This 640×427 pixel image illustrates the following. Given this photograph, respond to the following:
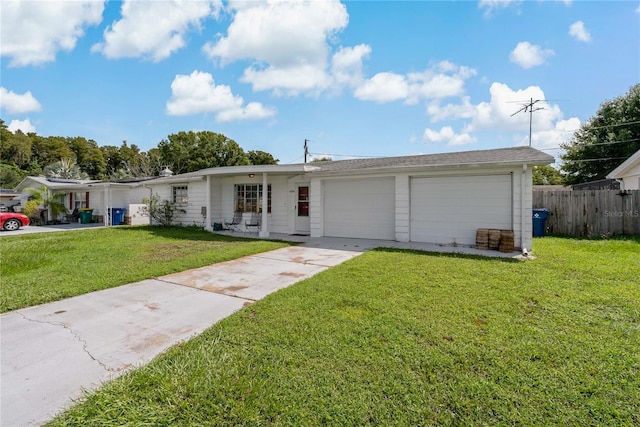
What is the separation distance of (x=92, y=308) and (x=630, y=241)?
1322cm

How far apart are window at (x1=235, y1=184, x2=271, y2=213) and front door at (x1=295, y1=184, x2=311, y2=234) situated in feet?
4.72

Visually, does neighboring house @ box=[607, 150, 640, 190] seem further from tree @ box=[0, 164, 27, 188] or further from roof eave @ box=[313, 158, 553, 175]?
tree @ box=[0, 164, 27, 188]

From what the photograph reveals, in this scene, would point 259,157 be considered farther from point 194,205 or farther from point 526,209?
point 526,209

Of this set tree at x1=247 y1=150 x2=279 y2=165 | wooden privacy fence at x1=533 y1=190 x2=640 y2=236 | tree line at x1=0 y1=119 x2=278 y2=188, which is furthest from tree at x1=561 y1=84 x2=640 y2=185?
tree line at x1=0 y1=119 x2=278 y2=188

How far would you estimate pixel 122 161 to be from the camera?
45156mm

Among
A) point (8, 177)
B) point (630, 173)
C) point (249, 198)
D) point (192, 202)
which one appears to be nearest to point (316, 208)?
point (249, 198)

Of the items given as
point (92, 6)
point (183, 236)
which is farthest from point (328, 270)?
point (92, 6)

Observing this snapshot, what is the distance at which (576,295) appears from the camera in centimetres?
429

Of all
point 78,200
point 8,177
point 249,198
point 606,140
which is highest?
point 606,140

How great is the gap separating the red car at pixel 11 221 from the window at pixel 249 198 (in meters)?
10.7

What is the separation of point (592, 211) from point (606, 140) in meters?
15.8

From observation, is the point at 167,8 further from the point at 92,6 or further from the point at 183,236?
the point at 183,236

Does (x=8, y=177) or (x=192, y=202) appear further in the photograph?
(x=8, y=177)

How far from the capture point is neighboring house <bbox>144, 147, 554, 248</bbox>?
8.27 metres
